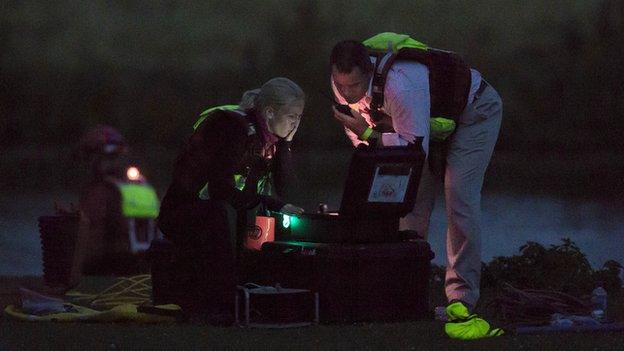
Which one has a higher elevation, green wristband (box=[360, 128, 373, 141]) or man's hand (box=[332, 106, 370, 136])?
man's hand (box=[332, 106, 370, 136])

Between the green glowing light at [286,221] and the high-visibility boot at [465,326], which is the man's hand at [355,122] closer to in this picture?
the green glowing light at [286,221]

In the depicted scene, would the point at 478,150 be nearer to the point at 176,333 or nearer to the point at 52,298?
the point at 176,333

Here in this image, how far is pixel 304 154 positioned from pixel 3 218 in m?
Result: 15.3

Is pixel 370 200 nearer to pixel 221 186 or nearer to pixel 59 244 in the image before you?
pixel 221 186

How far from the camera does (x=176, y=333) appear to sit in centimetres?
702

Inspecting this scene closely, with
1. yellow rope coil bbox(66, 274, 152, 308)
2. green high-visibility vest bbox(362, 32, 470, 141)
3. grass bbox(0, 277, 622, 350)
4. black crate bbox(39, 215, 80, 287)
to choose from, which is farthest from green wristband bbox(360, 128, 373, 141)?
black crate bbox(39, 215, 80, 287)

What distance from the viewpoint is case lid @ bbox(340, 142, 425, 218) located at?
710 centimetres

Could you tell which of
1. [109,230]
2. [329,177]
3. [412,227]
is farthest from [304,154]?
[412,227]

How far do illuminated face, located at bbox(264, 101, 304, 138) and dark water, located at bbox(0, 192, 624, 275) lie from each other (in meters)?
3.49

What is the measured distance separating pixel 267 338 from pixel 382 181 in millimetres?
974

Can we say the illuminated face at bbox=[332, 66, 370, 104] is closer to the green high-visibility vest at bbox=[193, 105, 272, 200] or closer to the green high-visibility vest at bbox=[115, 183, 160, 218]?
the green high-visibility vest at bbox=[193, 105, 272, 200]

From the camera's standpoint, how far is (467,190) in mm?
7785

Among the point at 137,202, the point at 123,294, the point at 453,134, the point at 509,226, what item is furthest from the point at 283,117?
the point at 509,226

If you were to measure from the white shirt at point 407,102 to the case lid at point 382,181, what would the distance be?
0.45 ft
